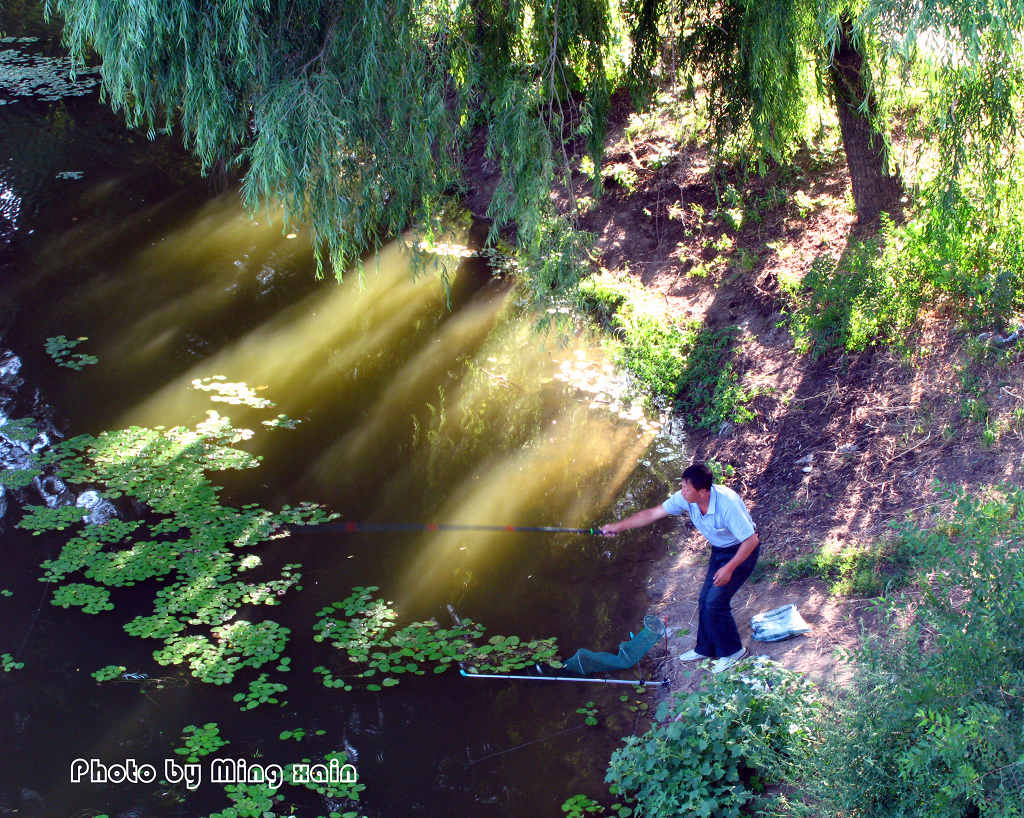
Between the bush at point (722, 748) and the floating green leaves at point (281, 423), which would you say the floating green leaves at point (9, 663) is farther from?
the bush at point (722, 748)

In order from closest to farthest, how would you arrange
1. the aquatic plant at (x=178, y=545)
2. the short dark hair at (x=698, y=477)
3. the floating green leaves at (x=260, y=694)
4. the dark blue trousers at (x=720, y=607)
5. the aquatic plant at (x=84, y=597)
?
the short dark hair at (x=698, y=477) < the dark blue trousers at (x=720, y=607) < the floating green leaves at (x=260, y=694) < the aquatic plant at (x=178, y=545) < the aquatic plant at (x=84, y=597)

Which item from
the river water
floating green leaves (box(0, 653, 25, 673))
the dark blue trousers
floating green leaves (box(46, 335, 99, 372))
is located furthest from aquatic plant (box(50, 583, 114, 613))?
the dark blue trousers

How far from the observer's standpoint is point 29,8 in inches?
979

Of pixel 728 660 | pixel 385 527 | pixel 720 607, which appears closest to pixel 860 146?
pixel 720 607

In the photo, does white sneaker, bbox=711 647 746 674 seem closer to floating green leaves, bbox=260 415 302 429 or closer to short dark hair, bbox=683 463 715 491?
short dark hair, bbox=683 463 715 491

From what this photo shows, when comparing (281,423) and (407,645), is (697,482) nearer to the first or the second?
(407,645)

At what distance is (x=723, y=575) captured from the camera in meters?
5.98

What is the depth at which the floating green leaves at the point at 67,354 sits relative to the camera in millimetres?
10859

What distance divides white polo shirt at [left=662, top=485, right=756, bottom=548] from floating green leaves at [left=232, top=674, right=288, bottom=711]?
3092 millimetres

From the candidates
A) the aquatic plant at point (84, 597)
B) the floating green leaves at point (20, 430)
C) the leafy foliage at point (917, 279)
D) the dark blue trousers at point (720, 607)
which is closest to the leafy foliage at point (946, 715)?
the dark blue trousers at point (720, 607)

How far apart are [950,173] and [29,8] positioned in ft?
83.6

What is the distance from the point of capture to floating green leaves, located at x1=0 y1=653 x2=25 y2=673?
21.7ft

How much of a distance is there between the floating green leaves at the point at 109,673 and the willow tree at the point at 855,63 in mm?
6604

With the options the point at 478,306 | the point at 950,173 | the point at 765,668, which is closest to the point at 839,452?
the point at 950,173
